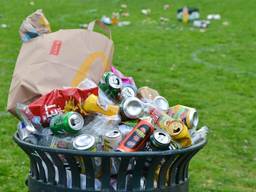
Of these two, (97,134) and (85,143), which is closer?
A: (85,143)

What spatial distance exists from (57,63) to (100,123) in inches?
17.6

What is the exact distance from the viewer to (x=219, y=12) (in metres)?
12.5

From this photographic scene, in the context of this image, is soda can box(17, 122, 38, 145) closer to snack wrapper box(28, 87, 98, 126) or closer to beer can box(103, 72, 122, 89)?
snack wrapper box(28, 87, 98, 126)

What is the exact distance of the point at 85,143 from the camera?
248 centimetres

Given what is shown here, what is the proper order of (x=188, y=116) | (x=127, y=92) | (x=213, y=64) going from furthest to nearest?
1. (x=213, y=64)
2. (x=127, y=92)
3. (x=188, y=116)

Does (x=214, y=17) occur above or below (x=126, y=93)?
below

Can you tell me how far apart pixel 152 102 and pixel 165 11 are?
10.1 meters

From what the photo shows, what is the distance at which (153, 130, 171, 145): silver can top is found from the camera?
Answer: 8.17 ft

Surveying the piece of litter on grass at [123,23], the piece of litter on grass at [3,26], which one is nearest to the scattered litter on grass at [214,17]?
the piece of litter on grass at [123,23]

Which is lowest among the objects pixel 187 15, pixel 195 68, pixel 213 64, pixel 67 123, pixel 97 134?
pixel 187 15

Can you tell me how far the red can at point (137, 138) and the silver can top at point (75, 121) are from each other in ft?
0.58

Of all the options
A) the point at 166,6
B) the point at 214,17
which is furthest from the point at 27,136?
the point at 166,6

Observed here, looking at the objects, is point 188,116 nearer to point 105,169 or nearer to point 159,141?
point 159,141

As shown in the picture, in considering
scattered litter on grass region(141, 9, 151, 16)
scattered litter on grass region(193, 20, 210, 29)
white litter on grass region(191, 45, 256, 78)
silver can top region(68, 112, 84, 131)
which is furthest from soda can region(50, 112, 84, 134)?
scattered litter on grass region(141, 9, 151, 16)
